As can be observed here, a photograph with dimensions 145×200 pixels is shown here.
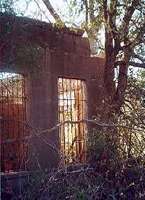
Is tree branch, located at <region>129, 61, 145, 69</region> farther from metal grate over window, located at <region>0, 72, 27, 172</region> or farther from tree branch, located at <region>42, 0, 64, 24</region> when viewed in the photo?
metal grate over window, located at <region>0, 72, 27, 172</region>

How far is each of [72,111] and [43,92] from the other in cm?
121

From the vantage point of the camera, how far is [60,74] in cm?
1074

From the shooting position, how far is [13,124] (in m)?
10.1

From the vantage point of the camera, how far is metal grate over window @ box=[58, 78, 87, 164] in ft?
35.7

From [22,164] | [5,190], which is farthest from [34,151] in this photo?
[5,190]

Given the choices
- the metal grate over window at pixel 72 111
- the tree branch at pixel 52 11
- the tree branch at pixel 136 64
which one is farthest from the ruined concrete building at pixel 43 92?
the tree branch at pixel 136 64

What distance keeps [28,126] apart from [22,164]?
0.95 metres

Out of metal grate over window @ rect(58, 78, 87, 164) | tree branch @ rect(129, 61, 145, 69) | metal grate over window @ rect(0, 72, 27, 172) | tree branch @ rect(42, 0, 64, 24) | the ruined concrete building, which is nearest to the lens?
the ruined concrete building

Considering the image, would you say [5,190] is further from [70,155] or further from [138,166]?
[138,166]

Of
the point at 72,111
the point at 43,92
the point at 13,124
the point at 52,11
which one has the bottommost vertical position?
the point at 13,124

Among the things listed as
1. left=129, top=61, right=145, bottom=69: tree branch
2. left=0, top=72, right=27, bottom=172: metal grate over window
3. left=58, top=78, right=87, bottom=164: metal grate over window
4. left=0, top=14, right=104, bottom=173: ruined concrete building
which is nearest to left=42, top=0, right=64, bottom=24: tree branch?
left=0, top=14, right=104, bottom=173: ruined concrete building

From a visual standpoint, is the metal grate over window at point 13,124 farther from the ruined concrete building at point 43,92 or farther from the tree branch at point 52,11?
the tree branch at point 52,11

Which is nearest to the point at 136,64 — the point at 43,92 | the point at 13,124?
the point at 43,92

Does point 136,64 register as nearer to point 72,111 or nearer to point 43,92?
point 72,111
